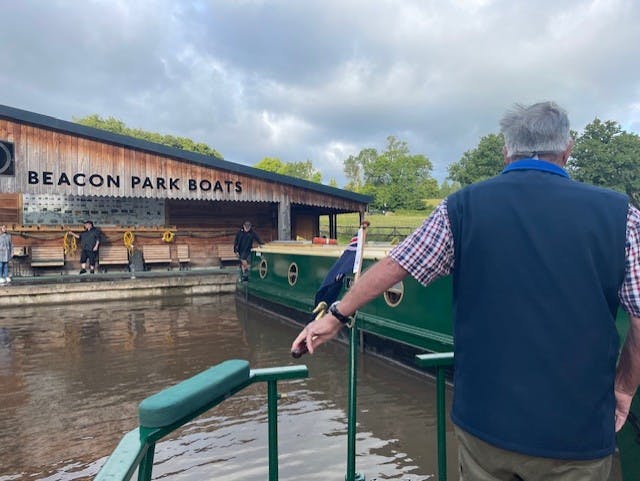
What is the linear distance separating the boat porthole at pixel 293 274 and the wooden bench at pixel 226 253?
814 centimetres

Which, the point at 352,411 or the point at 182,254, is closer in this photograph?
the point at 352,411

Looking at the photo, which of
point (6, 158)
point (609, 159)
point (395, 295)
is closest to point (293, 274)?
point (395, 295)

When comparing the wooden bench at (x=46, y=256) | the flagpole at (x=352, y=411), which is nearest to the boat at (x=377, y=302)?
the flagpole at (x=352, y=411)

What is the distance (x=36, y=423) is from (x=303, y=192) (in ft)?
39.2

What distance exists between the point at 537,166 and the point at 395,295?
489 centimetres

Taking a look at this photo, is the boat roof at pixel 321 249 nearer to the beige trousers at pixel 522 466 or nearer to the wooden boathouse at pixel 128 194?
the beige trousers at pixel 522 466

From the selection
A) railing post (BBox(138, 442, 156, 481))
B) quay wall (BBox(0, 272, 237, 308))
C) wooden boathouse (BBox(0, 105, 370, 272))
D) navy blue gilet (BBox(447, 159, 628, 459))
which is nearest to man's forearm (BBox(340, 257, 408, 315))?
navy blue gilet (BBox(447, 159, 628, 459))

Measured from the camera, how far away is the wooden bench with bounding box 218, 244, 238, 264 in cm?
1700

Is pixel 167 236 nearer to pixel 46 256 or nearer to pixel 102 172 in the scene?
pixel 102 172

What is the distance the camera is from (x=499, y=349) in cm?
139

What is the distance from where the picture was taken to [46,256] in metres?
14.3

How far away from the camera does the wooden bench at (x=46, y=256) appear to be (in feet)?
46.5

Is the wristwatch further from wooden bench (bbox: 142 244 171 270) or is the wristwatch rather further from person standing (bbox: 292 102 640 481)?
wooden bench (bbox: 142 244 171 270)

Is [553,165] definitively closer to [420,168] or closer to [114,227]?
[114,227]
